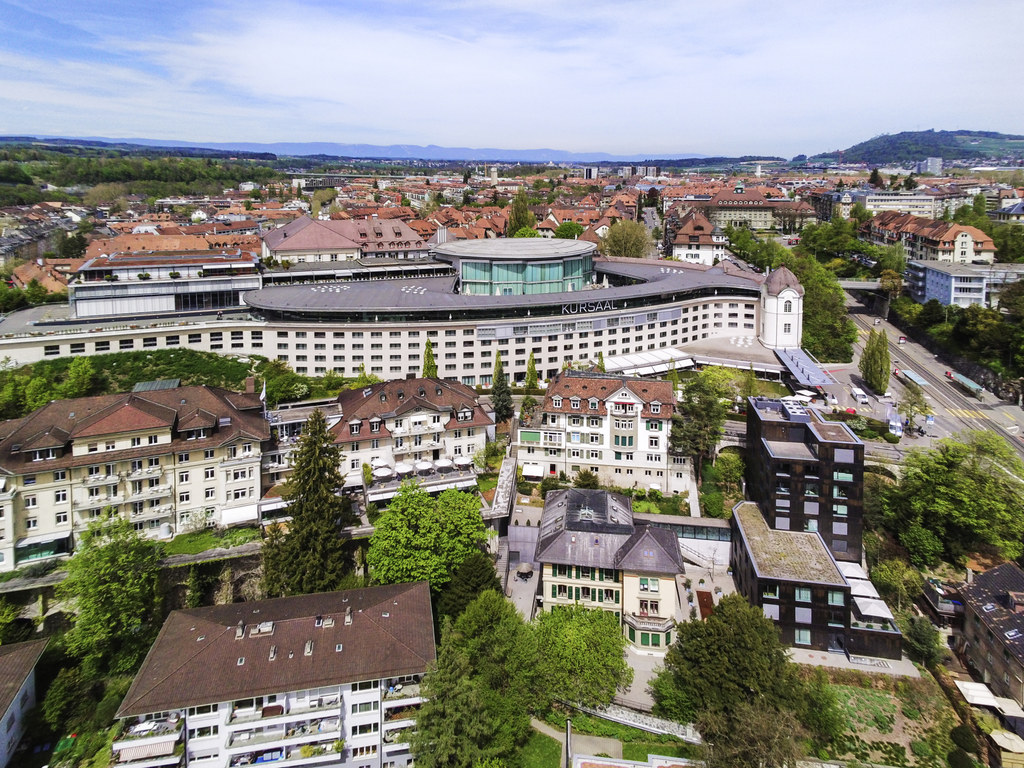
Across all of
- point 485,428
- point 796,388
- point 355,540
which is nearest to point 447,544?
point 355,540

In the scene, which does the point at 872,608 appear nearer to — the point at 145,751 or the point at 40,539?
the point at 145,751

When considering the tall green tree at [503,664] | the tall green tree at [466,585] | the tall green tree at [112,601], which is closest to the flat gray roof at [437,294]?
the tall green tree at [112,601]

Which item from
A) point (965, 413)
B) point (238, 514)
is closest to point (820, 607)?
point (238, 514)

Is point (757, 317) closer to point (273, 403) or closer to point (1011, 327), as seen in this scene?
point (1011, 327)

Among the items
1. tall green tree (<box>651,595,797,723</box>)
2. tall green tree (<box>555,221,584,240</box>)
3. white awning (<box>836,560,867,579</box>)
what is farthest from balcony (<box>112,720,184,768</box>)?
tall green tree (<box>555,221,584,240</box>)

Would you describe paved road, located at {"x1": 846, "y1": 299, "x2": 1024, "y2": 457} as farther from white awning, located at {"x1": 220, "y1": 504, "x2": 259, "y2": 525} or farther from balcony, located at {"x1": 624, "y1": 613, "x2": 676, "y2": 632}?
white awning, located at {"x1": 220, "y1": 504, "x2": 259, "y2": 525}
